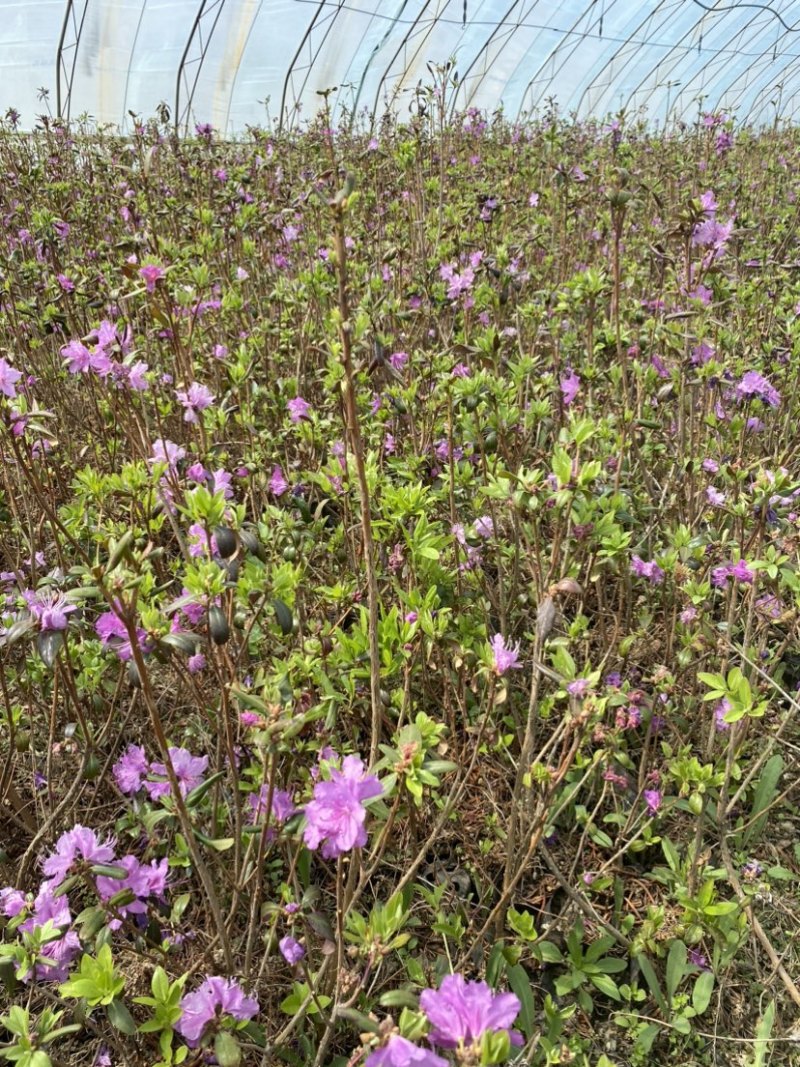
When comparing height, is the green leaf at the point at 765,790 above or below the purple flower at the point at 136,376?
below

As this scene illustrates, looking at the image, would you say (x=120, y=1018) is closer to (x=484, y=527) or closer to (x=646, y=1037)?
(x=646, y=1037)

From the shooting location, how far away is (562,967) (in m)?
1.94

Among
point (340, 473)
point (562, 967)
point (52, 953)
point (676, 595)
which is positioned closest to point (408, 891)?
point (562, 967)

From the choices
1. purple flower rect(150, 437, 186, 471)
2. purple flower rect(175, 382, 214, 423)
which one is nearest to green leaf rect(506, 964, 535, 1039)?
purple flower rect(150, 437, 186, 471)

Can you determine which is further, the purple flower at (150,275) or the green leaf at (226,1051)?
the purple flower at (150,275)

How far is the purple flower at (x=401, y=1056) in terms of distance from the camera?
95cm

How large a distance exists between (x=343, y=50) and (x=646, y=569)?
14.7 m

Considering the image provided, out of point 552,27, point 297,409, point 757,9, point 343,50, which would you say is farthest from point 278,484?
point 757,9

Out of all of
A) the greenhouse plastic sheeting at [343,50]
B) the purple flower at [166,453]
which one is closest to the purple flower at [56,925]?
the purple flower at [166,453]

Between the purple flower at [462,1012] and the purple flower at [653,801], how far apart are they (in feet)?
4.10

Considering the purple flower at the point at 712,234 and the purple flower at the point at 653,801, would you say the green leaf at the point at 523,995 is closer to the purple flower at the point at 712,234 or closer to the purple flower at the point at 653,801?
the purple flower at the point at 653,801

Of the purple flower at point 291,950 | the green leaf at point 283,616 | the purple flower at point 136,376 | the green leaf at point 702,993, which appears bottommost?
the green leaf at point 702,993

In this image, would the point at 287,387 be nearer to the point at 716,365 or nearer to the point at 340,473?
the point at 340,473

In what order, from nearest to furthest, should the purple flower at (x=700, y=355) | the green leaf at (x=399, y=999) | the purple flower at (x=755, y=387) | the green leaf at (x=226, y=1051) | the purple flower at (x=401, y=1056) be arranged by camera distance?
the purple flower at (x=401, y=1056) → the green leaf at (x=399, y=999) → the green leaf at (x=226, y=1051) → the purple flower at (x=755, y=387) → the purple flower at (x=700, y=355)
